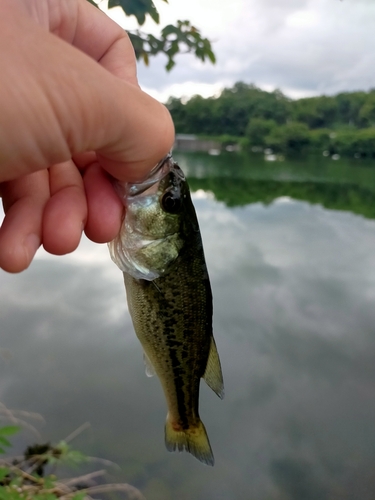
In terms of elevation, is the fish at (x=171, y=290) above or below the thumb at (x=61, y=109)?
below

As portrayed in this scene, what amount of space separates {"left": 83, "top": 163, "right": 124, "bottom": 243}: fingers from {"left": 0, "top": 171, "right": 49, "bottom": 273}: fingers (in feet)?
0.43

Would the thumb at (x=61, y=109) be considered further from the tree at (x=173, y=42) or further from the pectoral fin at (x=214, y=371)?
the tree at (x=173, y=42)

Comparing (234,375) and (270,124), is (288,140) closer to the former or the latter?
(270,124)

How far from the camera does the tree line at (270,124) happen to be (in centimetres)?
3556

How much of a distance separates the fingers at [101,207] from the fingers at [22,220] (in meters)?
0.13

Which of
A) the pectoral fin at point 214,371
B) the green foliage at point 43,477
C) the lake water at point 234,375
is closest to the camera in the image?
the pectoral fin at point 214,371

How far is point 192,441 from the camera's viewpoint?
160 cm

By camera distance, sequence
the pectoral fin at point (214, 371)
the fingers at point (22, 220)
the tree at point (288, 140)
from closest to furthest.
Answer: the fingers at point (22, 220)
the pectoral fin at point (214, 371)
the tree at point (288, 140)

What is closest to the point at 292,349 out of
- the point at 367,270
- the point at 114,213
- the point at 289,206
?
the point at 367,270

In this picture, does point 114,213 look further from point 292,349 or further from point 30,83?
point 292,349

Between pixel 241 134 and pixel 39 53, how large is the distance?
133 ft

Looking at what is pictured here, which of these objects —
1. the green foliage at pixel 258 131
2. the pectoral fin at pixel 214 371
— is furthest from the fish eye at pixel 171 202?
the green foliage at pixel 258 131

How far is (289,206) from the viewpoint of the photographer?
41.6 ft

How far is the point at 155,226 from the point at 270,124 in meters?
39.2
